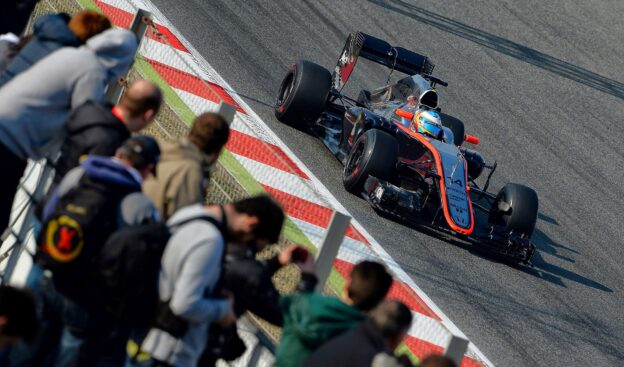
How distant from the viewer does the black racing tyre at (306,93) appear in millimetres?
12930

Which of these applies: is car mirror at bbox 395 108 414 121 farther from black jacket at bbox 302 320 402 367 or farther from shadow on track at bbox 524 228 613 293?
black jacket at bbox 302 320 402 367

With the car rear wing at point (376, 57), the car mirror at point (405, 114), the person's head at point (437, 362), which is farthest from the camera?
the car rear wing at point (376, 57)

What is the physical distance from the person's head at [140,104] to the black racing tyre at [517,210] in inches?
280

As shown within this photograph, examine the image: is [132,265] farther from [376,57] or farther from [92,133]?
[376,57]

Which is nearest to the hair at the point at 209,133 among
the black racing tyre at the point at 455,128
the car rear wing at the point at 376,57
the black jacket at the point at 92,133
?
the black jacket at the point at 92,133

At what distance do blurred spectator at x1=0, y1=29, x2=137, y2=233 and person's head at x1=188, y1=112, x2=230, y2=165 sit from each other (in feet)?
2.15

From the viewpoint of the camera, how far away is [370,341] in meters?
4.36

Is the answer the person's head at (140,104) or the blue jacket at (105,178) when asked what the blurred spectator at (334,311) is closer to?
the blue jacket at (105,178)

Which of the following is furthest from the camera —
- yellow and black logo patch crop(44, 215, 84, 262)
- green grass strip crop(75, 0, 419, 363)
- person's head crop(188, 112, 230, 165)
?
green grass strip crop(75, 0, 419, 363)

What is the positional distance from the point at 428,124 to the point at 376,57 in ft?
5.12

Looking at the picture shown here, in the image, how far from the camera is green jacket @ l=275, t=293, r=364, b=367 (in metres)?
4.58

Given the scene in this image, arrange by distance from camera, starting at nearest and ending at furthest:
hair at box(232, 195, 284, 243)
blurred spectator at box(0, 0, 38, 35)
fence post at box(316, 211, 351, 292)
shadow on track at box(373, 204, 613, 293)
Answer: hair at box(232, 195, 284, 243)
fence post at box(316, 211, 351, 292)
blurred spectator at box(0, 0, 38, 35)
shadow on track at box(373, 204, 613, 293)

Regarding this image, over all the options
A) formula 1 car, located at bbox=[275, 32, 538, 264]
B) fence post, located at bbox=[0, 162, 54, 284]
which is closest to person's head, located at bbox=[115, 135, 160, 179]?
fence post, located at bbox=[0, 162, 54, 284]

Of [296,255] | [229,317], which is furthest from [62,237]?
[296,255]
